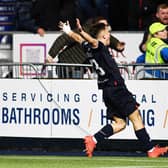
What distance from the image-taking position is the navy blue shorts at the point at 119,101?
603 inches

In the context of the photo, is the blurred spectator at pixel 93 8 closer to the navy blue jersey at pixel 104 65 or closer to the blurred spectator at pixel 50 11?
the blurred spectator at pixel 50 11

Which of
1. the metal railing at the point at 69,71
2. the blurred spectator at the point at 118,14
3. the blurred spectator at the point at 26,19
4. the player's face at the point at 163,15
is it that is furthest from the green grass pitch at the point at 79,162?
the blurred spectator at the point at 118,14

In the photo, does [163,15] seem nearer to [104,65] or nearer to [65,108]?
[65,108]

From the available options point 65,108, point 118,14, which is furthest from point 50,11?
point 65,108

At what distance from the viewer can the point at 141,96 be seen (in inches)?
664

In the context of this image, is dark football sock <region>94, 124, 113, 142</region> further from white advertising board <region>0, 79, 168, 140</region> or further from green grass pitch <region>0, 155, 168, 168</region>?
white advertising board <region>0, 79, 168, 140</region>

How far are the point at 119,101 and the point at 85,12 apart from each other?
5.56 m

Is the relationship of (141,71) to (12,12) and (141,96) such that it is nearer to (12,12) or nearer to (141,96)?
(141,96)

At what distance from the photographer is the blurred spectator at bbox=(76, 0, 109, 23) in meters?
20.5

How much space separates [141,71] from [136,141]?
1127 millimetres

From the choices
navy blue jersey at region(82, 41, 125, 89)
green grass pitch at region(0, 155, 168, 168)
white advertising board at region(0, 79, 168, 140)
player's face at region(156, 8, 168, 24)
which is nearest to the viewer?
green grass pitch at region(0, 155, 168, 168)

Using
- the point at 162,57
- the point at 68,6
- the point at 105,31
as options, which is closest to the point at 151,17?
the point at 68,6

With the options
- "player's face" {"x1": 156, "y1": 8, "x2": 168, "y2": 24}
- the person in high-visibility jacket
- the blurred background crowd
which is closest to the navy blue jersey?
the person in high-visibility jacket

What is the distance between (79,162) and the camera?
14688mm
